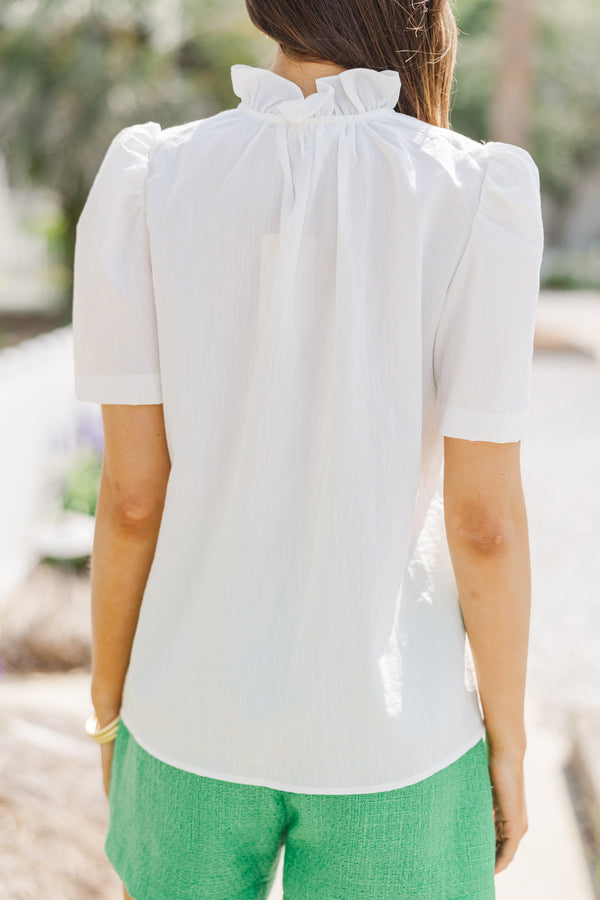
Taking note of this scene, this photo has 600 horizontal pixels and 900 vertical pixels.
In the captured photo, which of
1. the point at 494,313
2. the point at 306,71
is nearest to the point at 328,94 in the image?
the point at 306,71

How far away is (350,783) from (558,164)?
2551 cm

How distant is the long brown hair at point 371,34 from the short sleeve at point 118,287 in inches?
7.5

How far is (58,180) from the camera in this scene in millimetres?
12258

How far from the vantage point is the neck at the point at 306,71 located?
3.53ft

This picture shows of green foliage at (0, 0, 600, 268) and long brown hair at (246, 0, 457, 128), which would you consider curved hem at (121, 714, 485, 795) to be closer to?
long brown hair at (246, 0, 457, 128)

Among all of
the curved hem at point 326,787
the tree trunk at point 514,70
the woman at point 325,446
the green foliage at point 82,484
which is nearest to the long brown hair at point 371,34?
the woman at point 325,446

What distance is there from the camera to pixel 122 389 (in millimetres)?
1133

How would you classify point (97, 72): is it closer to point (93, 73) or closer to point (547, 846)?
point (93, 73)

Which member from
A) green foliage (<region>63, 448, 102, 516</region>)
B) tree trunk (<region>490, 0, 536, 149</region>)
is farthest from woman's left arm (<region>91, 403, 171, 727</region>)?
tree trunk (<region>490, 0, 536, 149</region>)

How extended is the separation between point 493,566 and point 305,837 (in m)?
0.38

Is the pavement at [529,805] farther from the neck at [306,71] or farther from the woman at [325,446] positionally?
the neck at [306,71]

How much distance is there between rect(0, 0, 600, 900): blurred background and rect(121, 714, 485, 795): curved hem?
1.20 m

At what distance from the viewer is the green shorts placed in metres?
1.05

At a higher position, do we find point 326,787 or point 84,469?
point 326,787
